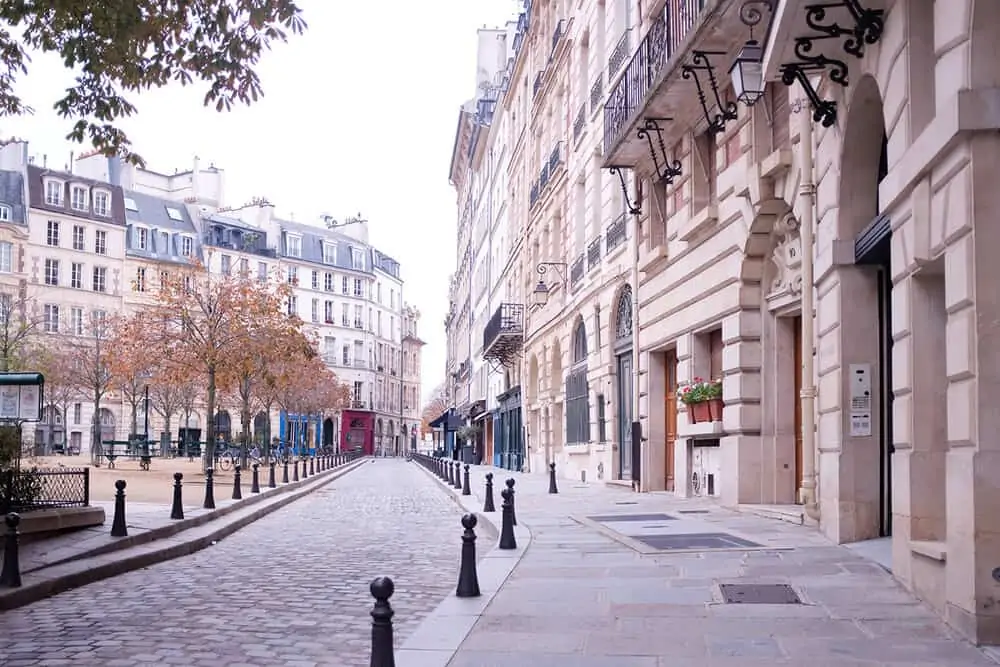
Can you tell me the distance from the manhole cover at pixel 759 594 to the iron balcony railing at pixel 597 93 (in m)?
18.6

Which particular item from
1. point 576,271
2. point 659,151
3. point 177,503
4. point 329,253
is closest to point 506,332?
point 576,271

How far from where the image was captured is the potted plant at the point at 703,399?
54.0ft

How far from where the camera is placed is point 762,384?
15172mm

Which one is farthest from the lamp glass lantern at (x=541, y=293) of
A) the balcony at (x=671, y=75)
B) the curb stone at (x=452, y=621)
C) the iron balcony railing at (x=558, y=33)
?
the curb stone at (x=452, y=621)

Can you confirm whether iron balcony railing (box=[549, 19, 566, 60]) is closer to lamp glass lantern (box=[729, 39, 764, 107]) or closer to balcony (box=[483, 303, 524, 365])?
balcony (box=[483, 303, 524, 365])

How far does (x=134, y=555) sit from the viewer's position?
36.9 ft

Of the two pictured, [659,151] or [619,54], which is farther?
[619,54]

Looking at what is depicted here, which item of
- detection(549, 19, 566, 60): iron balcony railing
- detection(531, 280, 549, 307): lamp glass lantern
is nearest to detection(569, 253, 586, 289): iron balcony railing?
detection(531, 280, 549, 307): lamp glass lantern

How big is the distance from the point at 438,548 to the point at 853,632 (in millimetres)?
7329

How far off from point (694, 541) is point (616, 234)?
13270 mm

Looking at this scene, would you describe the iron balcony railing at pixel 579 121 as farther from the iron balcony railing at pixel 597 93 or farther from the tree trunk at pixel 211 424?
the tree trunk at pixel 211 424

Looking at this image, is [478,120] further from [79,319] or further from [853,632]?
[853,632]

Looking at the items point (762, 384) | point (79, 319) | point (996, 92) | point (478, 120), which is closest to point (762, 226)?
point (762, 384)

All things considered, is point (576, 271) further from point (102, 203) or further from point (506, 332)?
point (102, 203)
